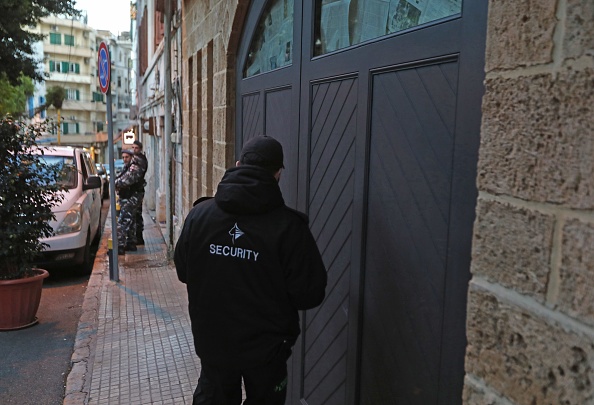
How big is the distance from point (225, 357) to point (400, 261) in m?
0.96

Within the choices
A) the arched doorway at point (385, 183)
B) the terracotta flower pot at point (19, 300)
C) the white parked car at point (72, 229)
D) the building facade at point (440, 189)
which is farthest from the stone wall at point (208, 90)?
the terracotta flower pot at point (19, 300)

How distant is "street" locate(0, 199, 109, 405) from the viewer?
4.47m

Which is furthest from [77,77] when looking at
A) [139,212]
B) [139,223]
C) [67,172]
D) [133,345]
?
[133,345]

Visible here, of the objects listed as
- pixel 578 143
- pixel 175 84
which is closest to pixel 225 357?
pixel 578 143

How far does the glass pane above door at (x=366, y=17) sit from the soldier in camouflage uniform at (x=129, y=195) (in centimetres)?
694

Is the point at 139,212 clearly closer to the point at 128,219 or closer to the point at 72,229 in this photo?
the point at 128,219

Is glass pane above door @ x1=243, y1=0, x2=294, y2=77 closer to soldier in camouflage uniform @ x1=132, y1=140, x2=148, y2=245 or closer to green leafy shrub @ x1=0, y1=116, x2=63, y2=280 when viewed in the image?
green leafy shrub @ x1=0, y1=116, x2=63, y2=280

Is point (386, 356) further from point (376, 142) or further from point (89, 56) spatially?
point (89, 56)

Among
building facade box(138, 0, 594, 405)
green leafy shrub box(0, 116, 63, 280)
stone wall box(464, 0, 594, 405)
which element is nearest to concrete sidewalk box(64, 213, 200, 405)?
green leafy shrub box(0, 116, 63, 280)

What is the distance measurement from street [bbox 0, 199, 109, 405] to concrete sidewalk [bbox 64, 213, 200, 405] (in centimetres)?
16

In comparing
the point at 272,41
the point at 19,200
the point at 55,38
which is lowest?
the point at 19,200

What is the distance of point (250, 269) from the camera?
258cm

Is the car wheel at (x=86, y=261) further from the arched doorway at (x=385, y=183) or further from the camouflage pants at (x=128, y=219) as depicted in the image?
the arched doorway at (x=385, y=183)

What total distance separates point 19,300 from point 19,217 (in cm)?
86
